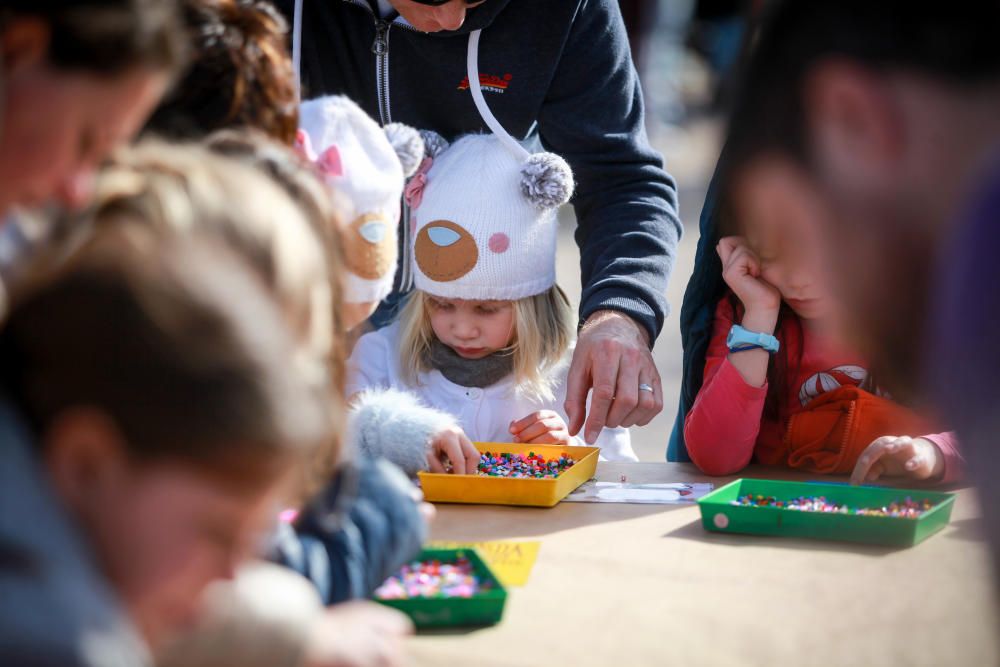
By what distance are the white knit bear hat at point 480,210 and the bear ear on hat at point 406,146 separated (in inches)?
10.2

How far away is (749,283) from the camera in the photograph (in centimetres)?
202

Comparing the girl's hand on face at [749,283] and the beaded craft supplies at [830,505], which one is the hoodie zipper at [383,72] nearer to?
the girl's hand on face at [749,283]

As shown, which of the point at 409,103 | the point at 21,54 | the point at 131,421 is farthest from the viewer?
the point at 409,103

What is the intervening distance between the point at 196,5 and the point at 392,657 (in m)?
0.91

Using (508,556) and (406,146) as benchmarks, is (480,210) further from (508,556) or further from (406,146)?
(508,556)

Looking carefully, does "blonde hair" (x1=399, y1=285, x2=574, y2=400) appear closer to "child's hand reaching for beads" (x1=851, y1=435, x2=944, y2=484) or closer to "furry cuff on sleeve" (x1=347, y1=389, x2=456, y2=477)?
"furry cuff on sleeve" (x1=347, y1=389, x2=456, y2=477)

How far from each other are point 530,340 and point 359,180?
821mm

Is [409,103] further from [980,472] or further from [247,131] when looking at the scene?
[980,472]

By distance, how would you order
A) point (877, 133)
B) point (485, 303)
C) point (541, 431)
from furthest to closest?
1. point (485, 303)
2. point (541, 431)
3. point (877, 133)

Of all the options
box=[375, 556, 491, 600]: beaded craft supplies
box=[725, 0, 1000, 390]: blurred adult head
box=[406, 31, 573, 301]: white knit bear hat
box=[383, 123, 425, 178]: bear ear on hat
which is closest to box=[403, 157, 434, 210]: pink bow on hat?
box=[406, 31, 573, 301]: white knit bear hat

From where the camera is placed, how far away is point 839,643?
46.6 inches

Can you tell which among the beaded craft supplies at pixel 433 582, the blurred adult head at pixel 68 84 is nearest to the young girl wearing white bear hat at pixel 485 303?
the beaded craft supplies at pixel 433 582

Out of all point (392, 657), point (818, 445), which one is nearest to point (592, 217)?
point (818, 445)


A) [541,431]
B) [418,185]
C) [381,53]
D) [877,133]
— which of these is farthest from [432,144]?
[877,133]
